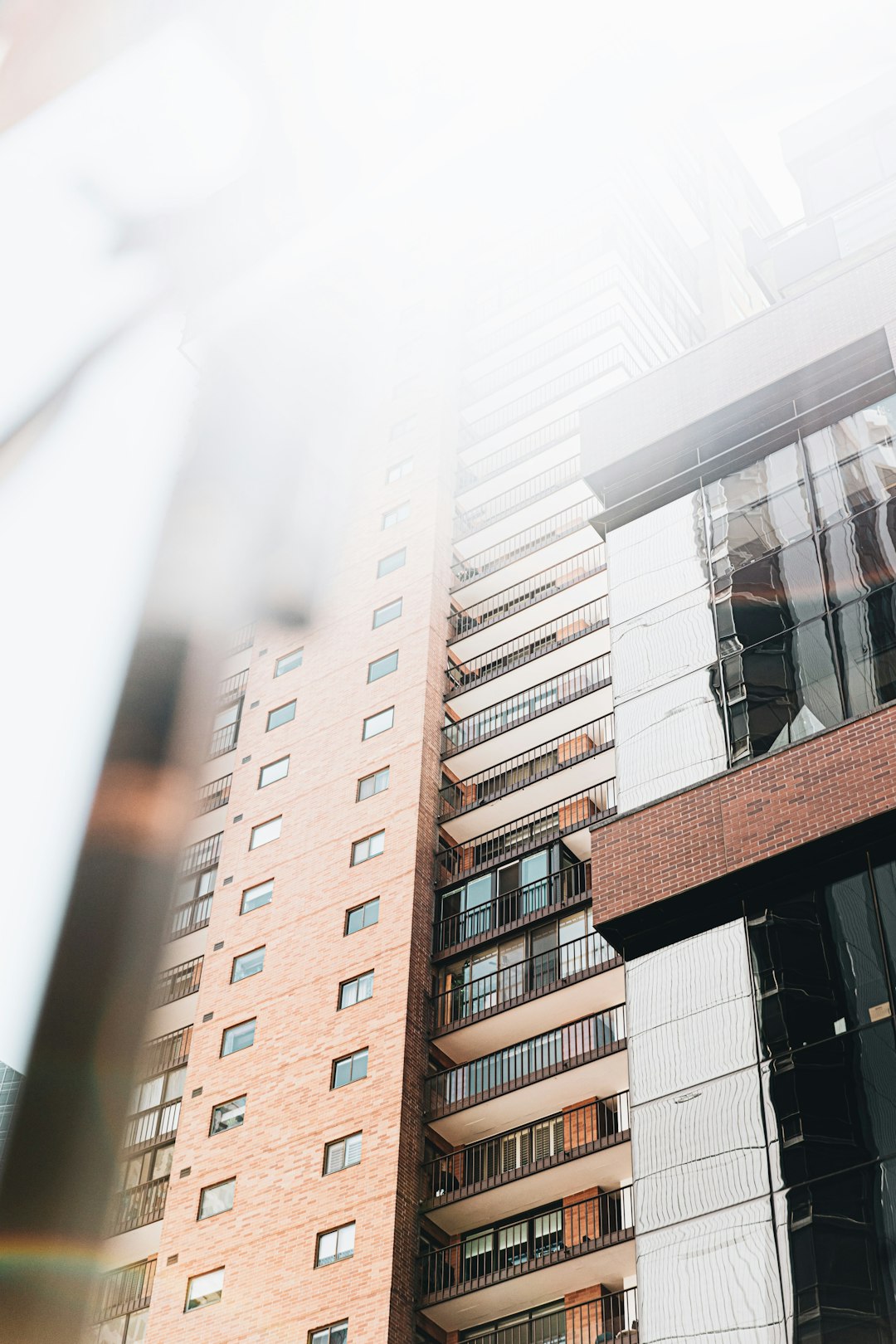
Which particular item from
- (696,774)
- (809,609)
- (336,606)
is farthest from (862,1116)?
(336,606)

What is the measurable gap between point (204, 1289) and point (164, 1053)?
7784mm

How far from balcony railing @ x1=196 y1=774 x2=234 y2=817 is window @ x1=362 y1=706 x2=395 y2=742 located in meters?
4.71

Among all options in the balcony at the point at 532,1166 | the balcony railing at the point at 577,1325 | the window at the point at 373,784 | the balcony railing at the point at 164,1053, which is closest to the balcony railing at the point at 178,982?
the balcony railing at the point at 164,1053

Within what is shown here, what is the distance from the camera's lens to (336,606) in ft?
136

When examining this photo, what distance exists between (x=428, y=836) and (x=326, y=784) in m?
3.56

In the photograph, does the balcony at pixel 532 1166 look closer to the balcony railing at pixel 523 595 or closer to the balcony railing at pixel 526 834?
the balcony railing at pixel 526 834

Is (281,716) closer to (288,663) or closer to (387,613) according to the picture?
(288,663)


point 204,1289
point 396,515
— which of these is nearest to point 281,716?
point 396,515

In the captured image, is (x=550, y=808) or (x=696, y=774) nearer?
(x=696, y=774)

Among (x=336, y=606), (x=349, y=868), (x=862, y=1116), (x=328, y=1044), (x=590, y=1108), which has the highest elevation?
(x=336, y=606)

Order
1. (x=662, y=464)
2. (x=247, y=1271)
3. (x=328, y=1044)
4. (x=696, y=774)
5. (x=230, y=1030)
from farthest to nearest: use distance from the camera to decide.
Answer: (x=230, y=1030)
(x=328, y=1044)
(x=247, y=1271)
(x=662, y=464)
(x=696, y=774)

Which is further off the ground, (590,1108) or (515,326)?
(515,326)

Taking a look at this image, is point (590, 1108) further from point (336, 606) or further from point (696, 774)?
point (336, 606)

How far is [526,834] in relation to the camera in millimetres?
33875
